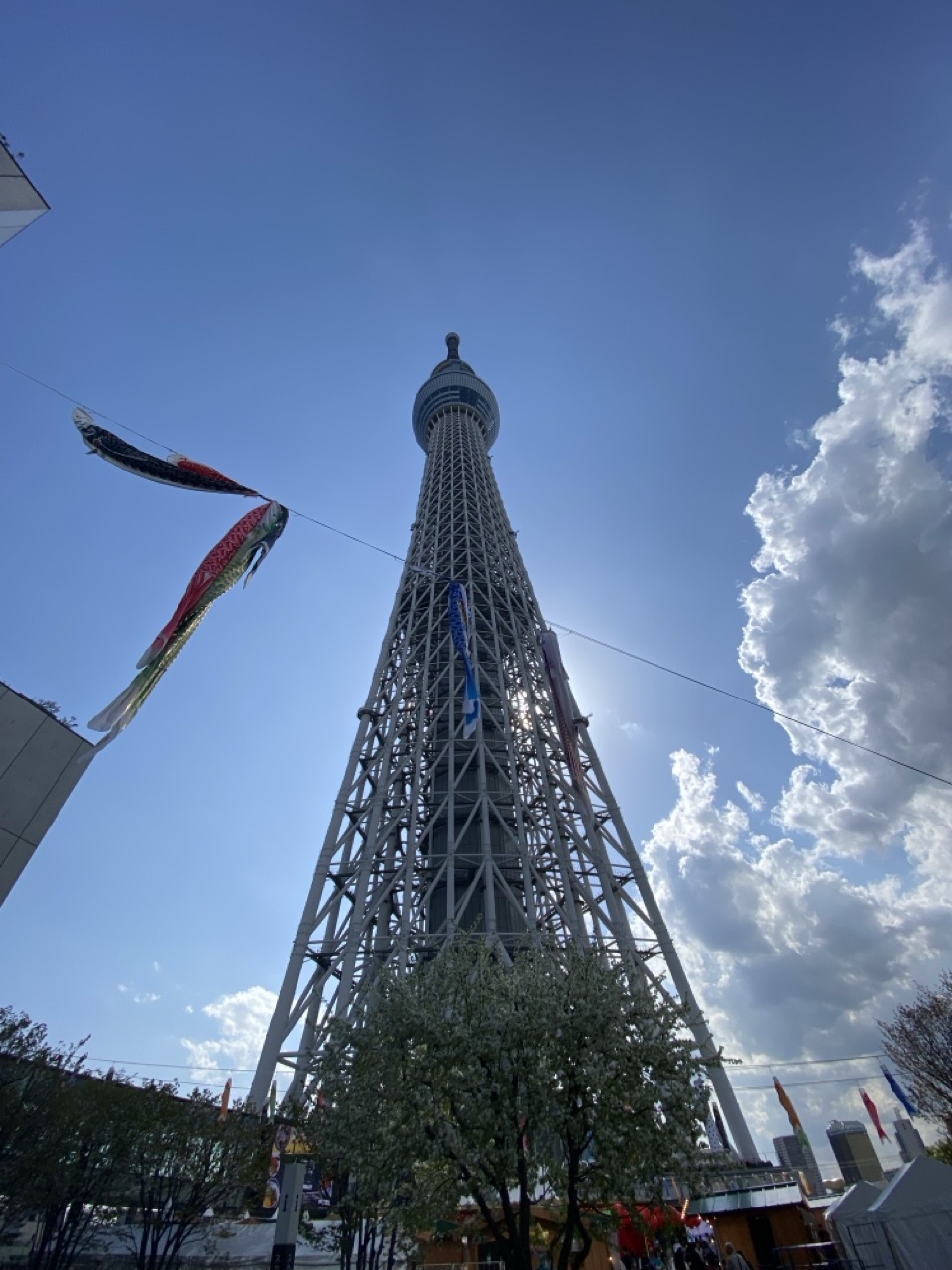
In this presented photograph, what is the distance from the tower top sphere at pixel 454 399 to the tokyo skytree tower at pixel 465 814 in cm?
2266

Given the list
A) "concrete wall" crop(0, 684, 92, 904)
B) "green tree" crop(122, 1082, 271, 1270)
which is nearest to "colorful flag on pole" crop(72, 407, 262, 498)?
"concrete wall" crop(0, 684, 92, 904)

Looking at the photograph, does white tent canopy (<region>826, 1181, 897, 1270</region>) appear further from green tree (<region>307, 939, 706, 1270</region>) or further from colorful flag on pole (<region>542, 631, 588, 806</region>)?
colorful flag on pole (<region>542, 631, 588, 806</region>)

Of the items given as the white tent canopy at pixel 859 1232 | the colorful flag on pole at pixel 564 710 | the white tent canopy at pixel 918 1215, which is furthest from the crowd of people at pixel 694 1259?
the colorful flag on pole at pixel 564 710

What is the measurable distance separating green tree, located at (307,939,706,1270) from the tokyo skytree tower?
4.29m

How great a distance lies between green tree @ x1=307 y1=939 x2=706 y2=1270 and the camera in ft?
36.8

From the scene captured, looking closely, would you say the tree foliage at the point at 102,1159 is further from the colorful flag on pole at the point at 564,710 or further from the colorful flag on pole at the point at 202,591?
the colorful flag on pole at the point at 564,710

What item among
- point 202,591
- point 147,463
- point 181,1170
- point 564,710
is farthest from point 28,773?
point 564,710

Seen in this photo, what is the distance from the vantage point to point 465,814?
3159 cm

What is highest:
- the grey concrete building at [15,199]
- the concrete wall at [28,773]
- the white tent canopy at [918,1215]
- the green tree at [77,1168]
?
the grey concrete building at [15,199]

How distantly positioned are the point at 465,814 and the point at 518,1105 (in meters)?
20.2

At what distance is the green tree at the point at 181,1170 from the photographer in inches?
611

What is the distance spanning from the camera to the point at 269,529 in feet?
64.7

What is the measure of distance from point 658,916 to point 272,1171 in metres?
16.5

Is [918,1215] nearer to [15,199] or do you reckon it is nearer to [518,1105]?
[518,1105]
